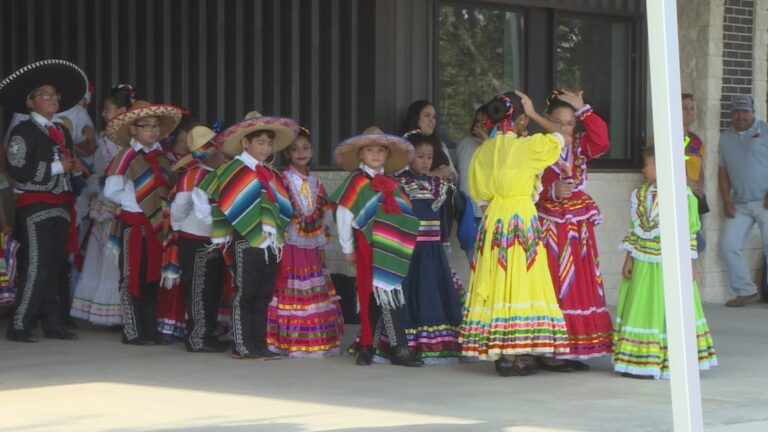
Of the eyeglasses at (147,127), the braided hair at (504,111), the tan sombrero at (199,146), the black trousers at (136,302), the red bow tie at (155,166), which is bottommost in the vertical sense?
the black trousers at (136,302)

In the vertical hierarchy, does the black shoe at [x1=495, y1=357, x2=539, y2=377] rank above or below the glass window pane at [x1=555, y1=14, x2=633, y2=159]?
below

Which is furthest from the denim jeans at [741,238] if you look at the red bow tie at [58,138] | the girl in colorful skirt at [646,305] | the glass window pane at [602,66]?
the red bow tie at [58,138]

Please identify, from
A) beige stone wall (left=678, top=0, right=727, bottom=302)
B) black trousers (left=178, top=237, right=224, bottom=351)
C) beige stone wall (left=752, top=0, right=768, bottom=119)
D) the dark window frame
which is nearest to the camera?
black trousers (left=178, top=237, right=224, bottom=351)

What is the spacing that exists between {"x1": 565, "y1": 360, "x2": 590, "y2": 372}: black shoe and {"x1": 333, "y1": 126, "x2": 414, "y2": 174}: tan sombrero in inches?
66.6

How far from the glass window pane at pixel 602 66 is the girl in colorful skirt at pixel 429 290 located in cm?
330

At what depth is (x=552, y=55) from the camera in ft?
39.8

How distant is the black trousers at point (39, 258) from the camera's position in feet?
32.6

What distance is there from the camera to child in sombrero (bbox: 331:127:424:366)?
8.97m

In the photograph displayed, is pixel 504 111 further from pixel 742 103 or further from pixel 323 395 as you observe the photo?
pixel 742 103

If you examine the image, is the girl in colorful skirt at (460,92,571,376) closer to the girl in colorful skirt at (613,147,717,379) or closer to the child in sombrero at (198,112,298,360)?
the girl in colorful skirt at (613,147,717,379)

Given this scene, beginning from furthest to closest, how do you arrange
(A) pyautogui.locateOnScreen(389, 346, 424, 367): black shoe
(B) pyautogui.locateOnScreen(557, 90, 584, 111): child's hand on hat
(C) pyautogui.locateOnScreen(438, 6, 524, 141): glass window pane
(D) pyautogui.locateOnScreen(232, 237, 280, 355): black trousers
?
(C) pyautogui.locateOnScreen(438, 6, 524, 141): glass window pane, (D) pyautogui.locateOnScreen(232, 237, 280, 355): black trousers, (A) pyautogui.locateOnScreen(389, 346, 424, 367): black shoe, (B) pyautogui.locateOnScreen(557, 90, 584, 111): child's hand on hat

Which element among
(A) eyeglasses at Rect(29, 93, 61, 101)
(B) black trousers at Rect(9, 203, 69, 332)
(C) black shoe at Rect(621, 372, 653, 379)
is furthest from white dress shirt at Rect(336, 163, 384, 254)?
(A) eyeglasses at Rect(29, 93, 61, 101)

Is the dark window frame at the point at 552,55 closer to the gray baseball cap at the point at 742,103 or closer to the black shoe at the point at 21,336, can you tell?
the gray baseball cap at the point at 742,103

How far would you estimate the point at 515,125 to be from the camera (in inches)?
342
